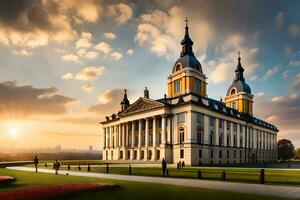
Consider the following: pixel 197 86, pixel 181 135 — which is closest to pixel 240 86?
pixel 197 86

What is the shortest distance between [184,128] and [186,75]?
47.0 feet

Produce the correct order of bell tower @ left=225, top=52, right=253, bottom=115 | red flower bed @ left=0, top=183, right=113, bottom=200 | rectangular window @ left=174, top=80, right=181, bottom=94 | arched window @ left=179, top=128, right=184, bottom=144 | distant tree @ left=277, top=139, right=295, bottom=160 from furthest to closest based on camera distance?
distant tree @ left=277, top=139, right=295, bottom=160 < bell tower @ left=225, top=52, right=253, bottom=115 < rectangular window @ left=174, top=80, right=181, bottom=94 < arched window @ left=179, top=128, right=184, bottom=144 < red flower bed @ left=0, top=183, right=113, bottom=200

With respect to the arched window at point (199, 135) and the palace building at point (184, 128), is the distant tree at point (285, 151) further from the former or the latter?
the arched window at point (199, 135)

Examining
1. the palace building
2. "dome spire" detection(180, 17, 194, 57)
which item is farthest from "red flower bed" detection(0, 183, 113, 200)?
"dome spire" detection(180, 17, 194, 57)

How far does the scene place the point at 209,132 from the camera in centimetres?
6800

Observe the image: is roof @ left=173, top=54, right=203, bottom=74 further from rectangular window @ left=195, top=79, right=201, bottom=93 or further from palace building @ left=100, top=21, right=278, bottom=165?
rectangular window @ left=195, top=79, right=201, bottom=93

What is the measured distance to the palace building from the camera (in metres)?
63.6

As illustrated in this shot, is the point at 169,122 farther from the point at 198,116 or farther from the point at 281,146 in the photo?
the point at 281,146

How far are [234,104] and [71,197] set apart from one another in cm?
8936

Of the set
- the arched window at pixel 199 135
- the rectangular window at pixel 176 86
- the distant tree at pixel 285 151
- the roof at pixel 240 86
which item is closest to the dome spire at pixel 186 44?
the rectangular window at pixel 176 86

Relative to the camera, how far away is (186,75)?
2773 inches

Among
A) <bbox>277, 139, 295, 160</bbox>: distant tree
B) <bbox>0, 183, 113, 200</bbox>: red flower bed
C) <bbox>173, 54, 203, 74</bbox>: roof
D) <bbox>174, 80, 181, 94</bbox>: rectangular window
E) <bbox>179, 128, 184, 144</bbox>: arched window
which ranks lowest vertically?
<bbox>277, 139, 295, 160</bbox>: distant tree

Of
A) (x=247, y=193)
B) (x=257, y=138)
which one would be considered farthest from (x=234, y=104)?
(x=247, y=193)

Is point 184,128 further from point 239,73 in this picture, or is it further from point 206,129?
point 239,73
